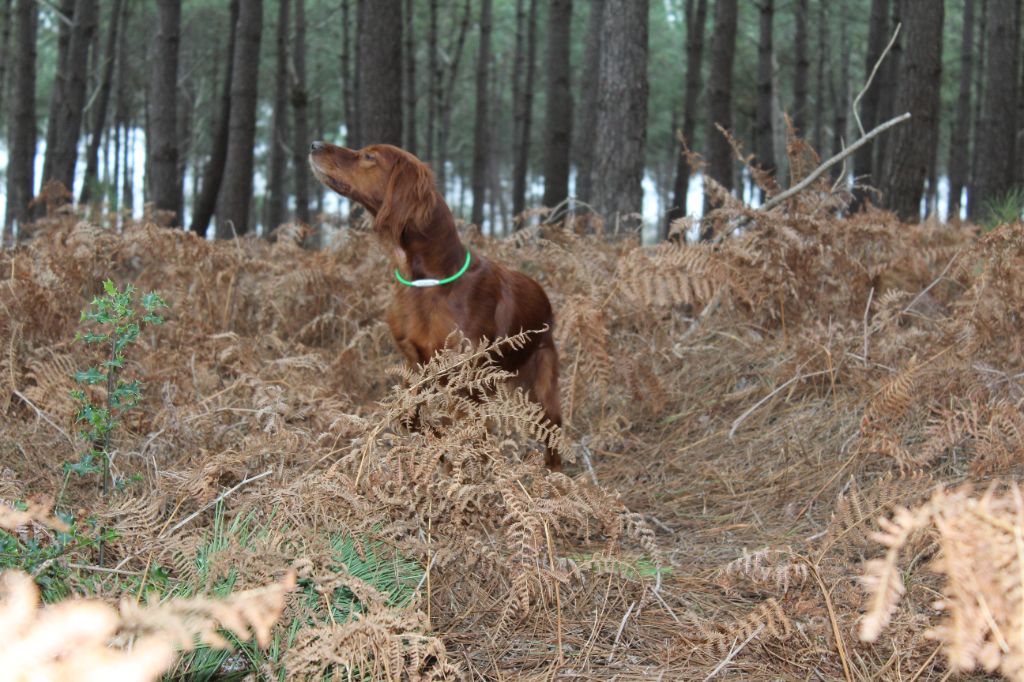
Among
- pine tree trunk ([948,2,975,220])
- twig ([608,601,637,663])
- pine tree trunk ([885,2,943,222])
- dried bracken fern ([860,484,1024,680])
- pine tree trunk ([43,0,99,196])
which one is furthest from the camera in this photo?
pine tree trunk ([948,2,975,220])

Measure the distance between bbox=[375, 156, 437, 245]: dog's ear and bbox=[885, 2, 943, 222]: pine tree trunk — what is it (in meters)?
6.31

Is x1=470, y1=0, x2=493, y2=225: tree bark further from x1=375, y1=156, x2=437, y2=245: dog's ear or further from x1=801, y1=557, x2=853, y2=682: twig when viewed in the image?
x1=801, y1=557, x2=853, y2=682: twig

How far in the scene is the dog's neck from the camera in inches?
151

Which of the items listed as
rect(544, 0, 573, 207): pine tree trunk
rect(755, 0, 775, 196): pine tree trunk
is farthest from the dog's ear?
rect(755, 0, 775, 196): pine tree trunk

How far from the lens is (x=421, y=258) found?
12.6ft

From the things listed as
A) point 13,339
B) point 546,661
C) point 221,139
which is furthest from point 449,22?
point 546,661

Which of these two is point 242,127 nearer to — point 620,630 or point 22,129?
point 22,129

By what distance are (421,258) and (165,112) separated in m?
5.66

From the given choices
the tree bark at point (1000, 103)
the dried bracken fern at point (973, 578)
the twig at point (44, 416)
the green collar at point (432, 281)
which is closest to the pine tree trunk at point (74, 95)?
the twig at point (44, 416)

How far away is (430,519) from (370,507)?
0.18m

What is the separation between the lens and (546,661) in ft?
7.59

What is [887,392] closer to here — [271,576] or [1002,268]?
[1002,268]

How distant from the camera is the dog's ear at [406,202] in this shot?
3816mm

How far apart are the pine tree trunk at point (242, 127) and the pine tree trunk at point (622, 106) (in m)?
3.96
